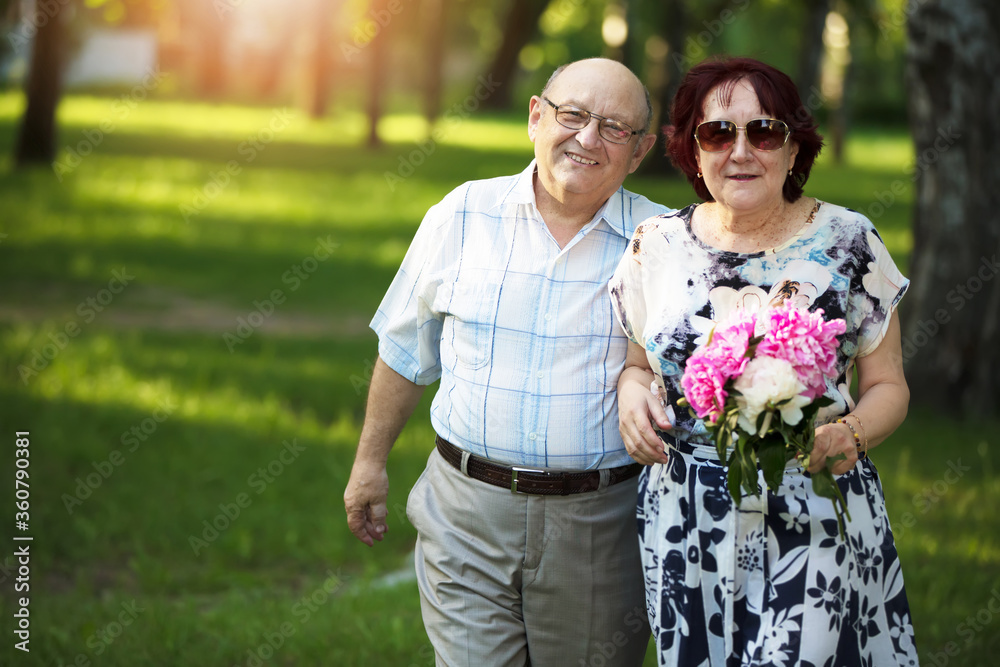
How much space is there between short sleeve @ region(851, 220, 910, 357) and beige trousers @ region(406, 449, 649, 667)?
92 centimetres

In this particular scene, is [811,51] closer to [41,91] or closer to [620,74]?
[41,91]

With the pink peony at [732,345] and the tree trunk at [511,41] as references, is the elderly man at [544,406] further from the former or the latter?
the tree trunk at [511,41]

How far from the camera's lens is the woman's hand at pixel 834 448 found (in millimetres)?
2576

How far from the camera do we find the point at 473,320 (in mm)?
3318

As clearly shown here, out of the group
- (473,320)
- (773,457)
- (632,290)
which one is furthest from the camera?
(473,320)

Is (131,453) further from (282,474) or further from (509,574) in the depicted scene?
(509,574)

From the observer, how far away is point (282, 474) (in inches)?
281

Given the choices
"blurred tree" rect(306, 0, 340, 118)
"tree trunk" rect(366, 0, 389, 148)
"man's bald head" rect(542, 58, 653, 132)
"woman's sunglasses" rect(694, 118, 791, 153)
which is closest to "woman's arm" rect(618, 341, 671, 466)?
"woman's sunglasses" rect(694, 118, 791, 153)

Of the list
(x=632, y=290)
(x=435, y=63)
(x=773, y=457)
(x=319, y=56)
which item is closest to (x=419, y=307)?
(x=632, y=290)

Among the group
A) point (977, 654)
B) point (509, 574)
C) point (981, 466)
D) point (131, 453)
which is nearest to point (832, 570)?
point (509, 574)

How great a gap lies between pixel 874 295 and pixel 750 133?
21.3 inches

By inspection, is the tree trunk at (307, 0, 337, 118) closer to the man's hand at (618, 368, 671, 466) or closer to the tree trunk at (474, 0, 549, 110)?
the tree trunk at (474, 0, 549, 110)

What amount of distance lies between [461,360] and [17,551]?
396 centimetres

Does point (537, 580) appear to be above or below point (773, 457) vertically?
below
